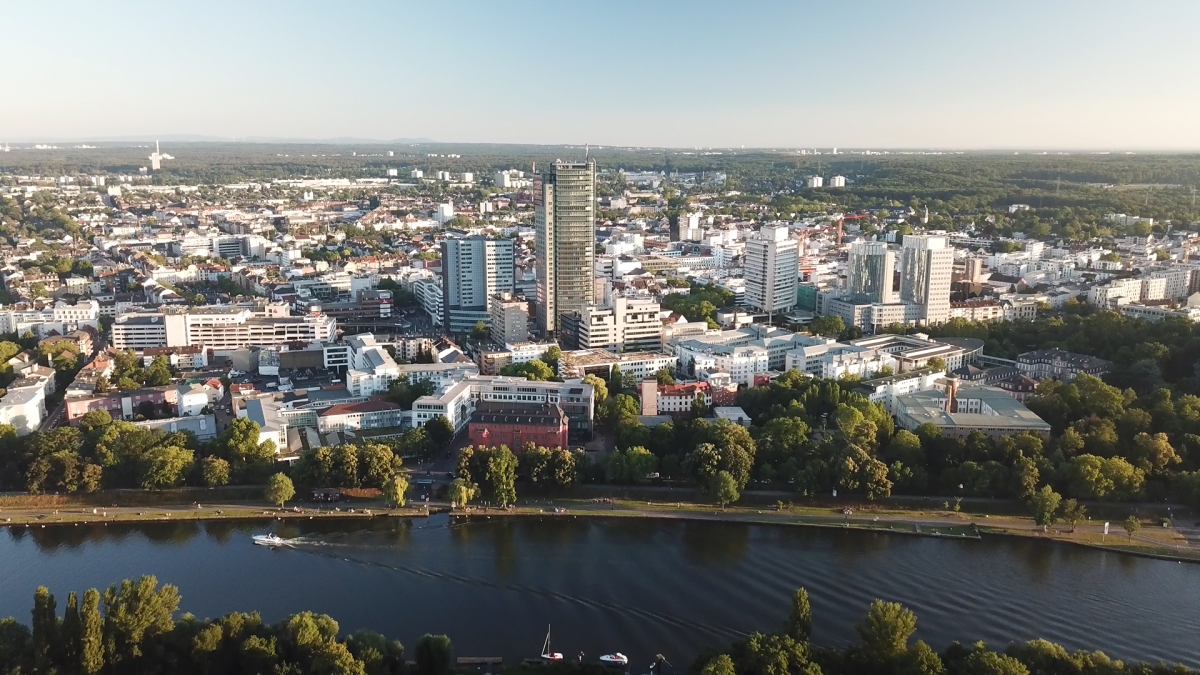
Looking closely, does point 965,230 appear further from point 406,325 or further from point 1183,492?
point 1183,492

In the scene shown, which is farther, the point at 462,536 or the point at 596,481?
the point at 596,481

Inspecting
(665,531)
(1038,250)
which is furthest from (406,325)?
(1038,250)

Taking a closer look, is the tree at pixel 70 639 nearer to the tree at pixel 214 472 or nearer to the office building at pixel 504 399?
the tree at pixel 214 472

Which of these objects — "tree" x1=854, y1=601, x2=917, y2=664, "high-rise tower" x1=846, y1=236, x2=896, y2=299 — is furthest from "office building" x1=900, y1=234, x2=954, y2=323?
"tree" x1=854, y1=601, x2=917, y2=664

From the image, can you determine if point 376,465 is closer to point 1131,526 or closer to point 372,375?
point 372,375

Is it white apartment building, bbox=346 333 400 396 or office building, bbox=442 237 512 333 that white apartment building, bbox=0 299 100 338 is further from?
white apartment building, bbox=346 333 400 396

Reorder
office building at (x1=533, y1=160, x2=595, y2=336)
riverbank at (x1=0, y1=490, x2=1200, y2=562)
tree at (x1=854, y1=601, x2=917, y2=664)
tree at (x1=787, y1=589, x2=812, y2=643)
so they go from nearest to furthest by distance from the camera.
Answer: tree at (x1=854, y1=601, x2=917, y2=664) < tree at (x1=787, y1=589, x2=812, y2=643) < riverbank at (x1=0, y1=490, x2=1200, y2=562) < office building at (x1=533, y1=160, x2=595, y2=336)
